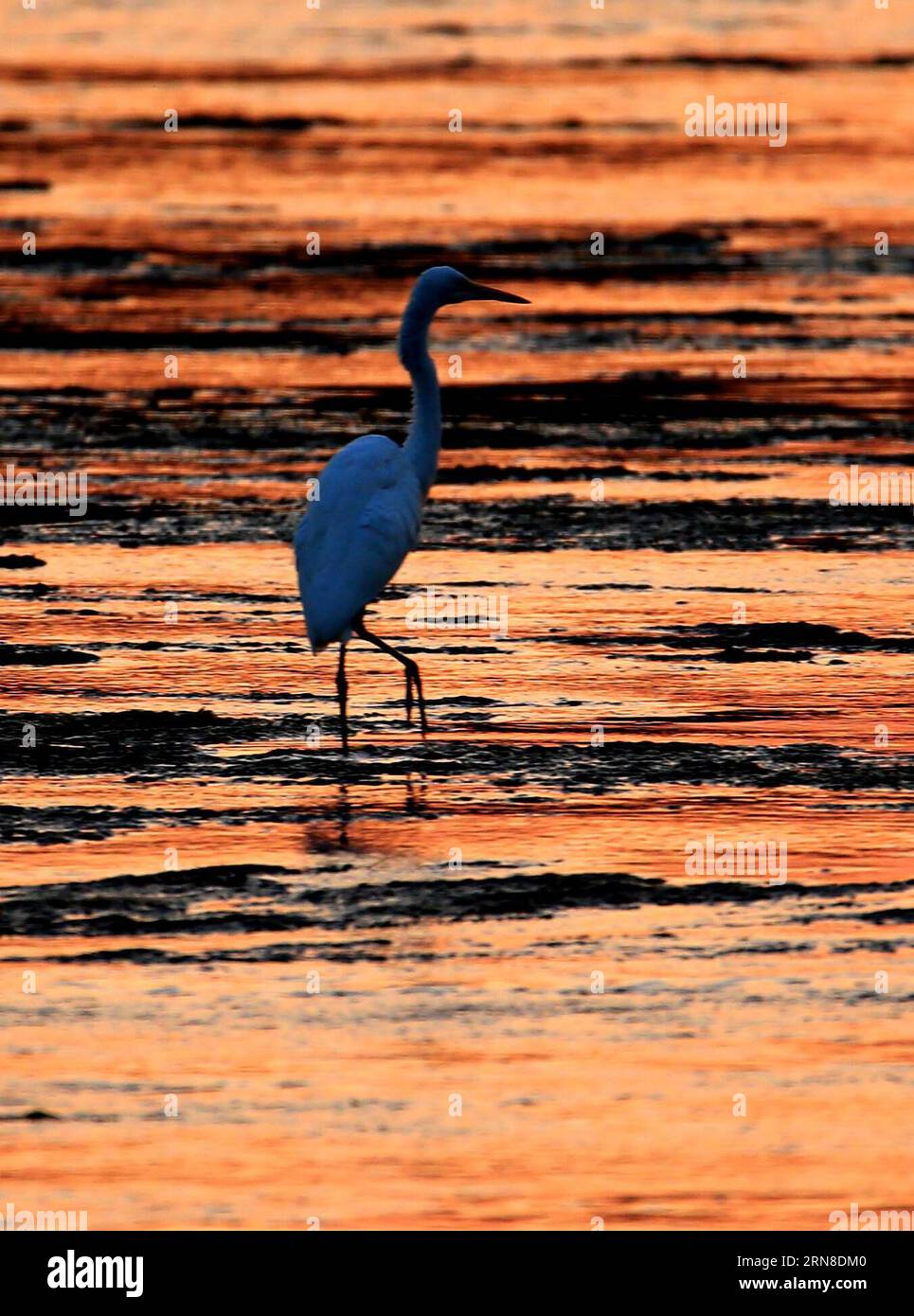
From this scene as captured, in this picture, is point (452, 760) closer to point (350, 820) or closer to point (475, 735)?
point (475, 735)

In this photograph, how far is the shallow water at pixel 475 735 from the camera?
A: 772cm

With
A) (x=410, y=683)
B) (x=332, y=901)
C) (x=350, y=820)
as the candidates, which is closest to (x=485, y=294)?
(x=410, y=683)

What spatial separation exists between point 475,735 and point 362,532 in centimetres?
107

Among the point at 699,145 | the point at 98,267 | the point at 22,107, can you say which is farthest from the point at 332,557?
the point at 22,107

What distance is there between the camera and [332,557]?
12.0m

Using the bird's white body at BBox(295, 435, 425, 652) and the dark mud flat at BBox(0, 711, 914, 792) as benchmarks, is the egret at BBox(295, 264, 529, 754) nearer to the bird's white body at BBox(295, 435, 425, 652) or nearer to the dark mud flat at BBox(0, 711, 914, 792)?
the bird's white body at BBox(295, 435, 425, 652)

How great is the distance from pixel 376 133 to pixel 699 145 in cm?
388

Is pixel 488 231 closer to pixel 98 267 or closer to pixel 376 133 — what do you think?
pixel 98 267

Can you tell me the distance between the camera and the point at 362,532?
1215 centimetres

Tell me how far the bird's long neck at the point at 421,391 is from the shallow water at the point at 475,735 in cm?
91

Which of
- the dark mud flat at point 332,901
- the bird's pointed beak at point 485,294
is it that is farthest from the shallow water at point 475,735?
the bird's pointed beak at point 485,294

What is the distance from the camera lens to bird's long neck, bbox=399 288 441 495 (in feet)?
43.2

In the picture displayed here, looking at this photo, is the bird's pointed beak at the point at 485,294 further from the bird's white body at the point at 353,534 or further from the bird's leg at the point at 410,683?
the bird's leg at the point at 410,683

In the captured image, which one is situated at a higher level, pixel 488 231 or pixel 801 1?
pixel 801 1
